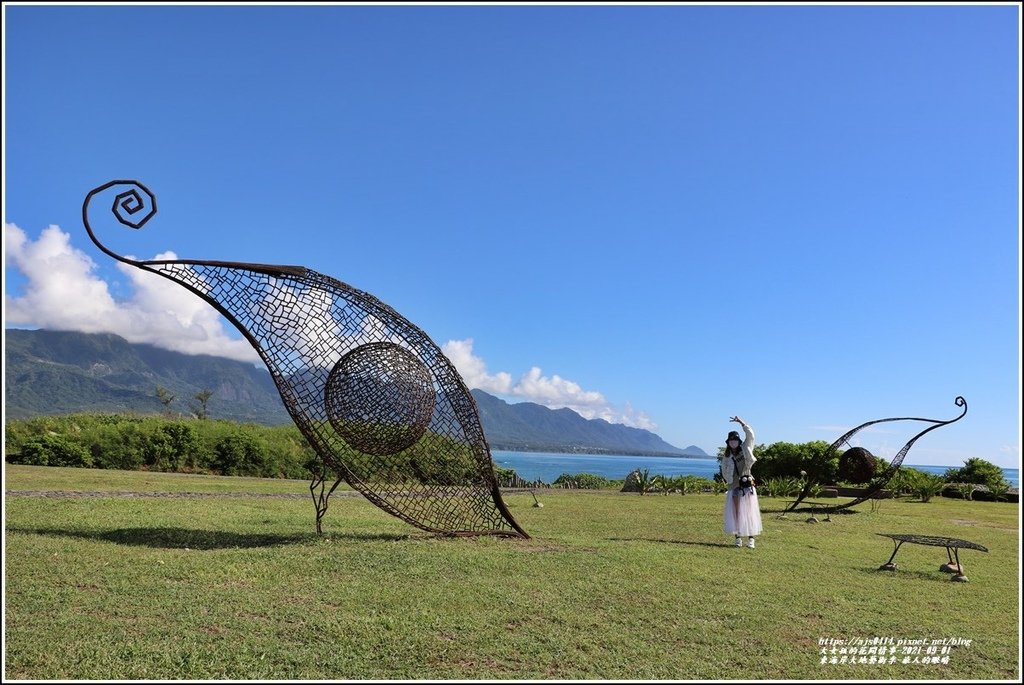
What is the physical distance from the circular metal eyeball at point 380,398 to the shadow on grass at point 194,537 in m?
1.48

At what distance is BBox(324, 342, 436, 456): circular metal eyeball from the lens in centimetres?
905

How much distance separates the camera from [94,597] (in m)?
5.92

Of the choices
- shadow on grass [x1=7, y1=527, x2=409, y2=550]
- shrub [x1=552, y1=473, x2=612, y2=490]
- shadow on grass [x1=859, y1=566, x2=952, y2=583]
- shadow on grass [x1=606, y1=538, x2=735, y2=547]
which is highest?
shadow on grass [x1=859, y1=566, x2=952, y2=583]

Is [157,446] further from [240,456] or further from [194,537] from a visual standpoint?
[194,537]

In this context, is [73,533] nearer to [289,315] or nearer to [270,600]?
[289,315]

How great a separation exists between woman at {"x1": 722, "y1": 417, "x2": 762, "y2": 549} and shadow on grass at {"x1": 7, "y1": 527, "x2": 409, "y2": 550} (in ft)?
15.9

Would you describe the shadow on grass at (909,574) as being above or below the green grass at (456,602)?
above

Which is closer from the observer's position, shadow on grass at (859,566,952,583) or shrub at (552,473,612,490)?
shadow on grass at (859,566,952,583)

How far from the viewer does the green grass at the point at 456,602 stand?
15.5ft

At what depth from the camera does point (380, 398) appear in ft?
30.1

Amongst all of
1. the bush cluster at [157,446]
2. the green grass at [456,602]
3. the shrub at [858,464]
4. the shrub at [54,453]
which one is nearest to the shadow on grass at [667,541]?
the green grass at [456,602]

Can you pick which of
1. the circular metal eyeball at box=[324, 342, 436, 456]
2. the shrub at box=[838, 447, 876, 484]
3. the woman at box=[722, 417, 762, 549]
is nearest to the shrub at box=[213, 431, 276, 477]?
the circular metal eyeball at box=[324, 342, 436, 456]

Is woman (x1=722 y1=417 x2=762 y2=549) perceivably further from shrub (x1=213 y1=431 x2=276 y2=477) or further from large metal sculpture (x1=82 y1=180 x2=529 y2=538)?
shrub (x1=213 y1=431 x2=276 y2=477)

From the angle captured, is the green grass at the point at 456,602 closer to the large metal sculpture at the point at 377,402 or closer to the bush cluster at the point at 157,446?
the large metal sculpture at the point at 377,402
